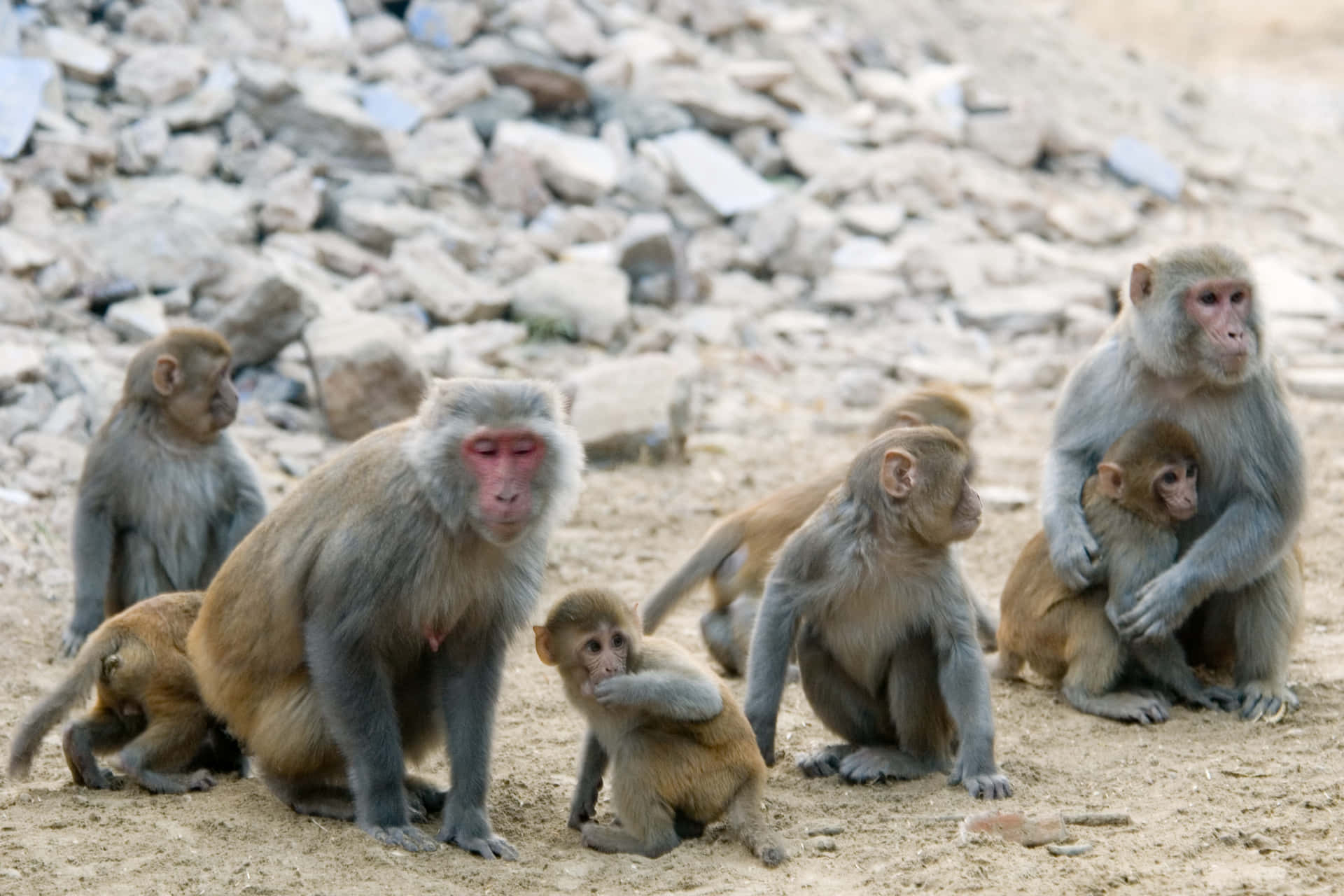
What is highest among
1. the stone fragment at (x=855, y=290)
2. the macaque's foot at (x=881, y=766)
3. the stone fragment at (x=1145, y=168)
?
the stone fragment at (x=1145, y=168)

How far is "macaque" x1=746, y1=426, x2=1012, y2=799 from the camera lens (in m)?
5.43

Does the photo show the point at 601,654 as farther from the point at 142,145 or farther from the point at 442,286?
the point at 142,145

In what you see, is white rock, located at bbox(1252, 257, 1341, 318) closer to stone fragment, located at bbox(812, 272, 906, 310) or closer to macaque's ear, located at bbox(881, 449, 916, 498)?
stone fragment, located at bbox(812, 272, 906, 310)

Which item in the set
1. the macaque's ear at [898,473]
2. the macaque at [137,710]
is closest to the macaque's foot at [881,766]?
the macaque's ear at [898,473]

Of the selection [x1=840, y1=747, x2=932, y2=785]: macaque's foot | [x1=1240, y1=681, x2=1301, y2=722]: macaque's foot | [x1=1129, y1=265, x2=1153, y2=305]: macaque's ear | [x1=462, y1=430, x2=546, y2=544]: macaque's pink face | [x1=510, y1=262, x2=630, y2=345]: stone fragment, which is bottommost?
[x1=840, y1=747, x2=932, y2=785]: macaque's foot

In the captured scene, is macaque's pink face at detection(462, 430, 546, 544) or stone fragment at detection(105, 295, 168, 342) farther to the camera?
stone fragment at detection(105, 295, 168, 342)

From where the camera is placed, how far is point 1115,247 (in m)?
16.2

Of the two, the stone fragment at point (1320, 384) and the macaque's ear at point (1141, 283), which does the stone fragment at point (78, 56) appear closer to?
the macaque's ear at point (1141, 283)

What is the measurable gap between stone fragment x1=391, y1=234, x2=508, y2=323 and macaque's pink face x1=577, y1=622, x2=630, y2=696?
24.2 ft

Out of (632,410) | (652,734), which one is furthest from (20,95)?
(652,734)

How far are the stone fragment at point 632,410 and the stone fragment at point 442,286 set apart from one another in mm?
1822

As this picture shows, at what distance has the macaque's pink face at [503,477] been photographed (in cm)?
466

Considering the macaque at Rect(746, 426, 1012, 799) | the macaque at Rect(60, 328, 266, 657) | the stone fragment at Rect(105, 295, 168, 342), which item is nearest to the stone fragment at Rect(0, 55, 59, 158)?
the stone fragment at Rect(105, 295, 168, 342)

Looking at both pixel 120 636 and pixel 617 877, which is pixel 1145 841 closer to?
pixel 617 877
